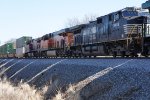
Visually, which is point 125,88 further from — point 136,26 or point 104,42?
point 104,42

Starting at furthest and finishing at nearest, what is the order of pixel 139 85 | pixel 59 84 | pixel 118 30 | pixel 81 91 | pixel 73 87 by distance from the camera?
pixel 118 30
pixel 59 84
pixel 73 87
pixel 81 91
pixel 139 85

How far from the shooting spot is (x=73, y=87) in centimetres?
1555

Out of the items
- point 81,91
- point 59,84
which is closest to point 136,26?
point 59,84

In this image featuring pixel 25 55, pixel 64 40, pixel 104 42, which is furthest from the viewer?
pixel 25 55

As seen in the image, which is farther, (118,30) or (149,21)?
(118,30)

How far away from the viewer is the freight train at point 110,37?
68.9 feet

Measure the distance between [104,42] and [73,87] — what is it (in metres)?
10.6

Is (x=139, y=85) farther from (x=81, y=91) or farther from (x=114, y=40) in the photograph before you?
(x=114, y=40)

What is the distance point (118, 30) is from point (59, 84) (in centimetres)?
726

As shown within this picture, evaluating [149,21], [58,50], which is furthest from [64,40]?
[149,21]

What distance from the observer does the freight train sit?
21000 millimetres

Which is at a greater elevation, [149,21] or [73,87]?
[149,21]

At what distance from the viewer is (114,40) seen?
23766 millimetres

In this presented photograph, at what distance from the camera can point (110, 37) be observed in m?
25.0
